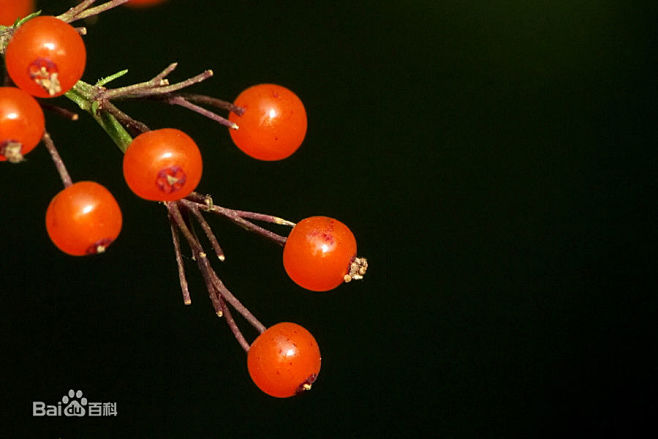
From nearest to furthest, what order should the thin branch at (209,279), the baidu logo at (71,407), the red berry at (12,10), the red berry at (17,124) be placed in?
1. the red berry at (17,124)
2. the thin branch at (209,279)
3. the red berry at (12,10)
4. the baidu logo at (71,407)

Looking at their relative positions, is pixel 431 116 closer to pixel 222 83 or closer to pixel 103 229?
pixel 222 83

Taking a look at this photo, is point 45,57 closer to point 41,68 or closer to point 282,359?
point 41,68

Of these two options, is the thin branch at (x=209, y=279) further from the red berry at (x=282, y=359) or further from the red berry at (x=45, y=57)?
the red berry at (x=45, y=57)

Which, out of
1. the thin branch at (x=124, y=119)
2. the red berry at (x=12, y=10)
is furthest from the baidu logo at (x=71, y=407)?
the thin branch at (x=124, y=119)

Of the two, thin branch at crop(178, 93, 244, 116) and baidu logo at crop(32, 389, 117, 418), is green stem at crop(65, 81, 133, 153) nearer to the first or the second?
thin branch at crop(178, 93, 244, 116)

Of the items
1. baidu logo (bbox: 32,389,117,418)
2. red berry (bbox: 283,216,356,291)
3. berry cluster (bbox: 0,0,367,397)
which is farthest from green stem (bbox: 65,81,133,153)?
baidu logo (bbox: 32,389,117,418)

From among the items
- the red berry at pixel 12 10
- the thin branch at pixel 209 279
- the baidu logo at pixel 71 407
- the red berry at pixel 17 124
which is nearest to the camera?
the red berry at pixel 17 124

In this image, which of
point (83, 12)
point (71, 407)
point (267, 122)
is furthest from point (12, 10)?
point (71, 407)
